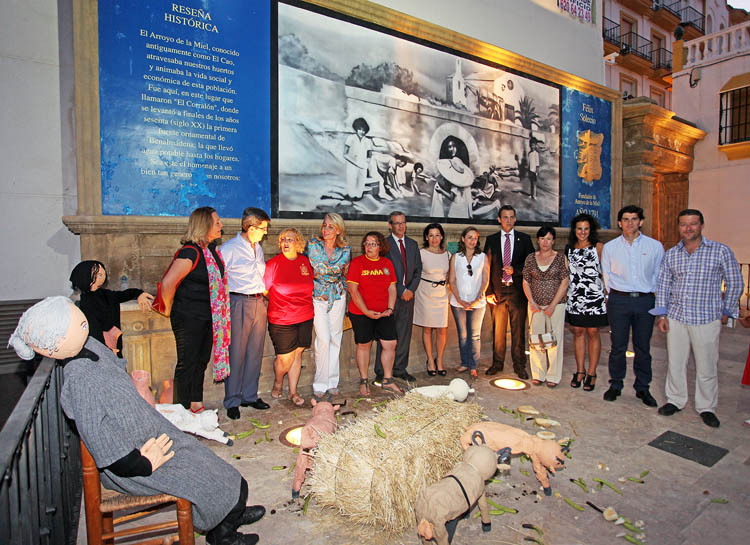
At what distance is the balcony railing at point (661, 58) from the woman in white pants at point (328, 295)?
22.4 metres

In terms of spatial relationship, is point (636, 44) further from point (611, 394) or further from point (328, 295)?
point (328, 295)

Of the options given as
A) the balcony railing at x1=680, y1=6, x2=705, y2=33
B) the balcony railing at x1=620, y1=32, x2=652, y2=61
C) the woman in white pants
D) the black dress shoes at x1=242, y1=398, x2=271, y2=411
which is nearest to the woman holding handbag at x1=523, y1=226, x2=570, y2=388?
the woman in white pants

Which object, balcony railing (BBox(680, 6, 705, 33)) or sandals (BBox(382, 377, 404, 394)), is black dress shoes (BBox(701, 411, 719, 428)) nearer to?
sandals (BBox(382, 377, 404, 394))

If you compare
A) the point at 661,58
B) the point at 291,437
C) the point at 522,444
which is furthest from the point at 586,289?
the point at 661,58

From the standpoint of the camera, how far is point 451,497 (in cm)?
214

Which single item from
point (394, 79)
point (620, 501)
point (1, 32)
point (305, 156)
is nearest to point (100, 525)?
point (620, 501)

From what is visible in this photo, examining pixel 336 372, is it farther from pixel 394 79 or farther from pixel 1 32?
pixel 1 32

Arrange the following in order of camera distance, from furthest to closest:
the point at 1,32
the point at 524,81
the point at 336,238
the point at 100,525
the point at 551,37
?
the point at 551,37 < the point at 524,81 < the point at 336,238 < the point at 1,32 < the point at 100,525

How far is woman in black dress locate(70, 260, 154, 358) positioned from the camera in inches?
130

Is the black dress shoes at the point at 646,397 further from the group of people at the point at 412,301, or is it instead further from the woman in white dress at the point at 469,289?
the woman in white dress at the point at 469,289

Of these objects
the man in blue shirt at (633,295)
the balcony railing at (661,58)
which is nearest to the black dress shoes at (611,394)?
the man in blue shirt at (633,295)

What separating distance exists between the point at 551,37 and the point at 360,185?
5.20 meters

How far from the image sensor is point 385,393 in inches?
196

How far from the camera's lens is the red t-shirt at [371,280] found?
488 cm
